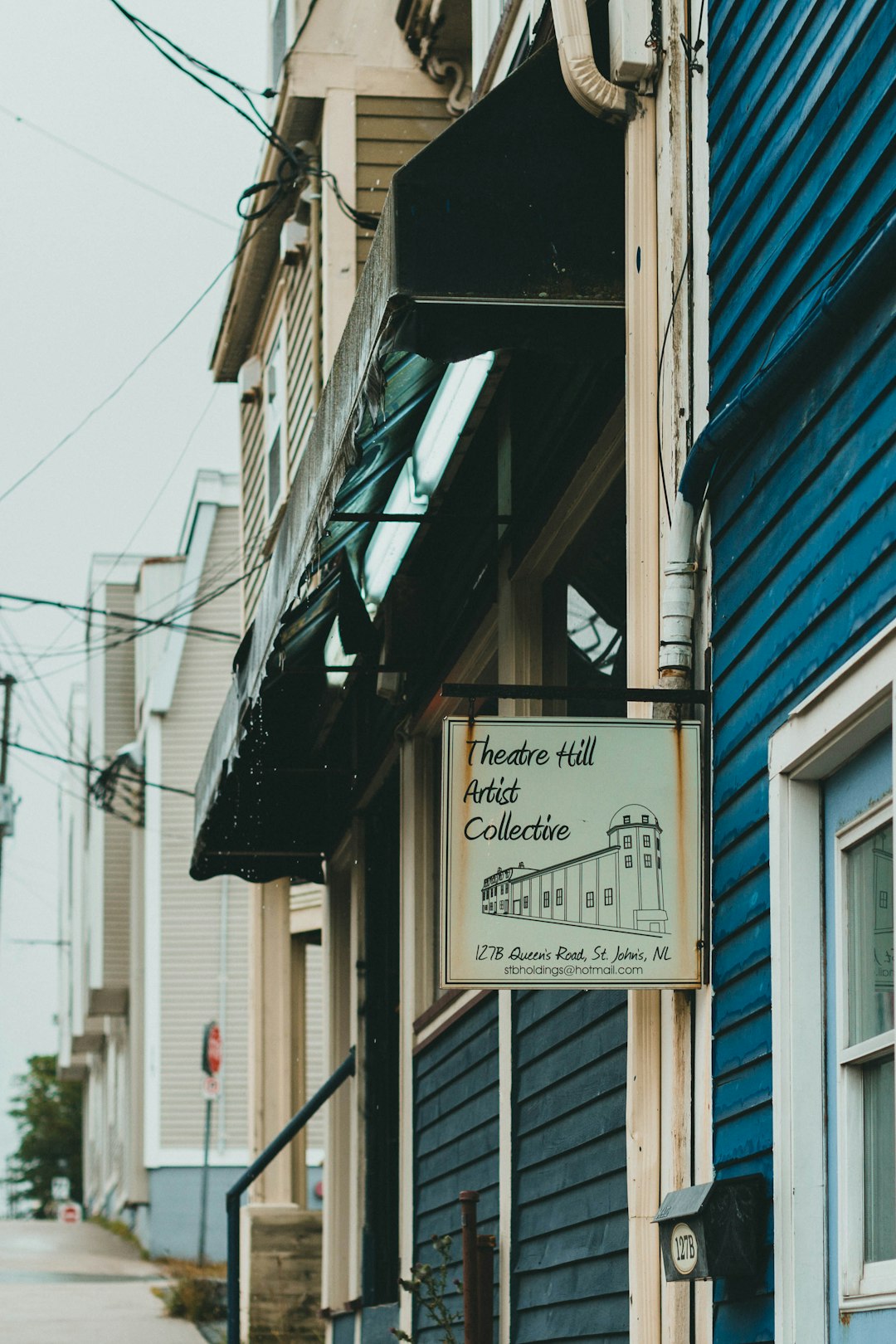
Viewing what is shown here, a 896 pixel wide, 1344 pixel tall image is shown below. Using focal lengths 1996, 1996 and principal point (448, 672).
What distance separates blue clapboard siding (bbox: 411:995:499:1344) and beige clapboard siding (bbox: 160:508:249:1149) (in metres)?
15.6

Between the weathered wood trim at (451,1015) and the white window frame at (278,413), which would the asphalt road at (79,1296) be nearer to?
the weathered wood trim at (451,1015)

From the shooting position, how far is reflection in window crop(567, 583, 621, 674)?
8.02 m

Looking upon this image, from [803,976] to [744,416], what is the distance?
1351 mm

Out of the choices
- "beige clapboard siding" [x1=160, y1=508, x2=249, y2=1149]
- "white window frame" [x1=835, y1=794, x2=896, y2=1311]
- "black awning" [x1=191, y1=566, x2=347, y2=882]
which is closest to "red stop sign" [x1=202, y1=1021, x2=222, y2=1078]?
"beige clapboard siding" [x1=160, y1=508, x2=249, y2=1149]

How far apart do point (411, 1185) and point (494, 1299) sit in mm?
2370

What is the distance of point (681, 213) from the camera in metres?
5.43

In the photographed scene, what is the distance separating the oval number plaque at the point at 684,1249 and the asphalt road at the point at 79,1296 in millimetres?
10753

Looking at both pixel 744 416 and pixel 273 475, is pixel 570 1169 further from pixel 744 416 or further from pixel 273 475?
pixel 273 475

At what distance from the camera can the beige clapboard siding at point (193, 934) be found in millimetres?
25578

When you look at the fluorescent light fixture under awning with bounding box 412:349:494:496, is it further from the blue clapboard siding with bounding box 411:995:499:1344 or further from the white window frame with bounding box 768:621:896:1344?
the white window frame with bounding box 768:621:896:1344

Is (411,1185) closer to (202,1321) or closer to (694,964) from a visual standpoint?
(694,964)

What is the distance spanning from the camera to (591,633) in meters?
8.13

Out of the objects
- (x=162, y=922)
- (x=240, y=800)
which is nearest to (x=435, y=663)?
(x=240, y=800)

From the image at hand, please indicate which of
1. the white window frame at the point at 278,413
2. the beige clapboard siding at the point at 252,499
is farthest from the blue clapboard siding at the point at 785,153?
the beige clapboard siding at the point at 252,499
